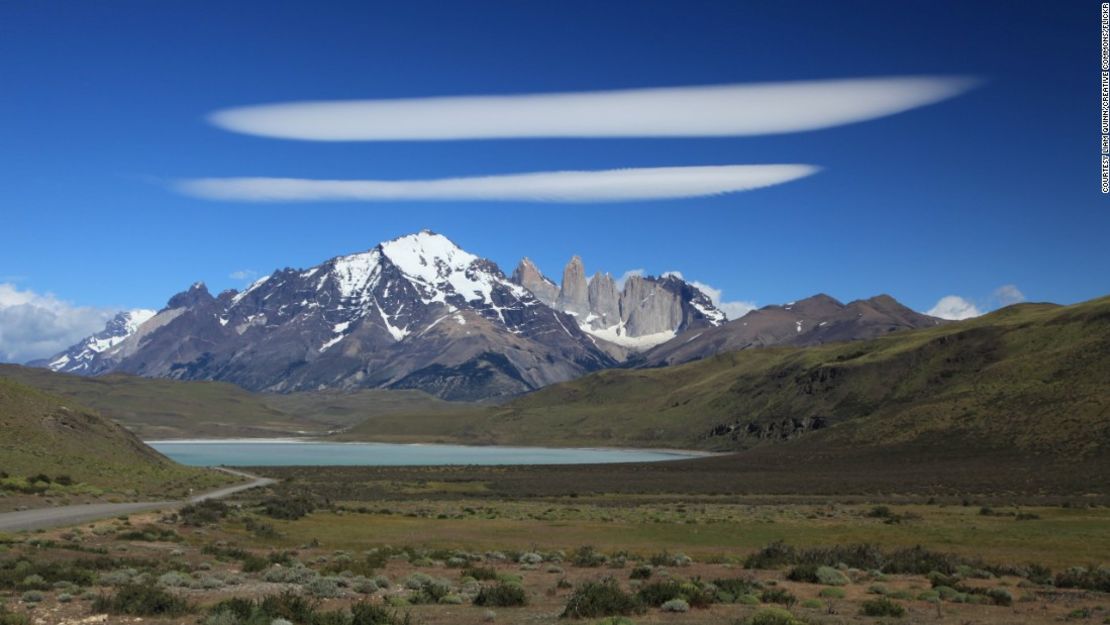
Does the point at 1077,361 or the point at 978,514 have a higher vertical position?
the point at 1077,361

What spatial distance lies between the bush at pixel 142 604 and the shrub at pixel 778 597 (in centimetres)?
1756

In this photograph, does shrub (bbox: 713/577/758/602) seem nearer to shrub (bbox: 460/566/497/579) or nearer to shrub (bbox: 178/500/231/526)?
shrub (bbox: 460/566/497/579)

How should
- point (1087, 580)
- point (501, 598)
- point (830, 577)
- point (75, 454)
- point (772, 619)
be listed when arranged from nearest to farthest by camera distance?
1. point (772, 619)
2. point (501, 598)
3. point (830, 577)
4. point (1087, 580)
5. point (75, 454)

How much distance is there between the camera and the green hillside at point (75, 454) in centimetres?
8550

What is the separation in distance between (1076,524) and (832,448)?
106 m

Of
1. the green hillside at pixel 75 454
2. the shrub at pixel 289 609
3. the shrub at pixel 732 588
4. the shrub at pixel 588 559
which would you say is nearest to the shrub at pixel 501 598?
the shrub at pixel 289 609

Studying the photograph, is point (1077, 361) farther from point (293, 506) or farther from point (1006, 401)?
point (293, 506)

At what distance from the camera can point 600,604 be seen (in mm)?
27469

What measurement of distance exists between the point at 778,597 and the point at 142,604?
62.3 feet

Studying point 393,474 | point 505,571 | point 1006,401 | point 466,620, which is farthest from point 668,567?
point 1006,401

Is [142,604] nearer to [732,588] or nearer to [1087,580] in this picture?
[732,588]

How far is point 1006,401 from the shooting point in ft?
503

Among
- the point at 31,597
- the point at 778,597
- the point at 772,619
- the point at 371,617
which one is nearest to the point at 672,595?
the point at 778,597

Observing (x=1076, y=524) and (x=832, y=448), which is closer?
(x=1076, y=524)
